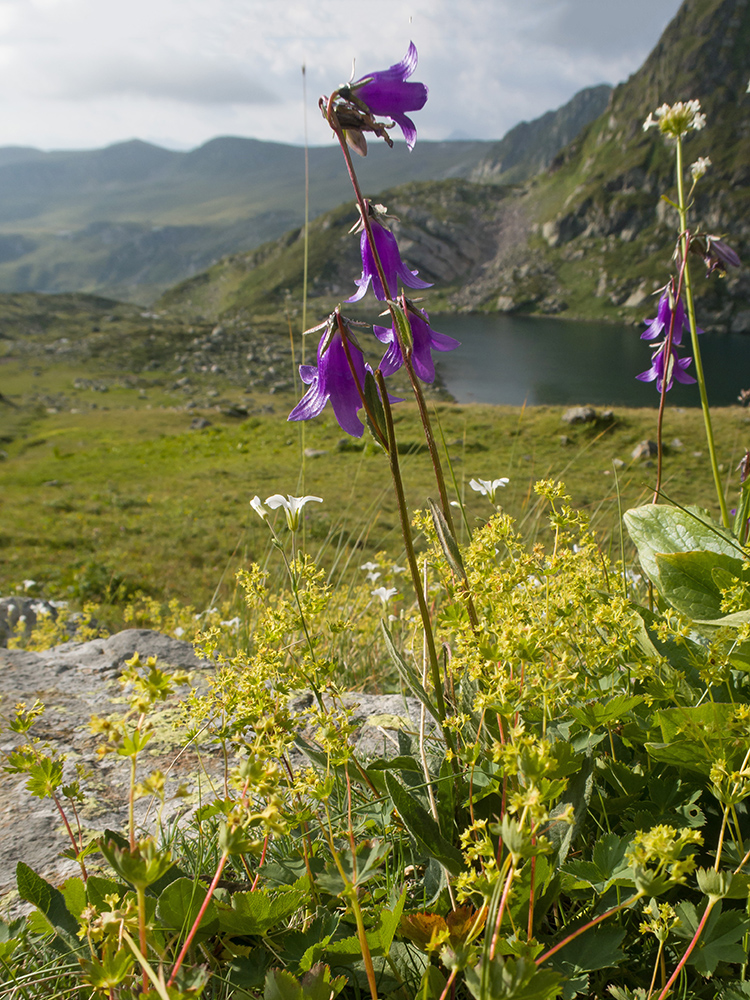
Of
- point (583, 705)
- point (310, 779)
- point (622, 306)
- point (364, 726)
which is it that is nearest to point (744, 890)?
point (583, 705)

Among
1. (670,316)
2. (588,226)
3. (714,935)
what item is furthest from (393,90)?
(588,226)

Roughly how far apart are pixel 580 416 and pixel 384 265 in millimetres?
31240

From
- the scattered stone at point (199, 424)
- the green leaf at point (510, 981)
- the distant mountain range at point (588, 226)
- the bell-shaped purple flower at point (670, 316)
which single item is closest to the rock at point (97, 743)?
the green leaf at point (510, 981)

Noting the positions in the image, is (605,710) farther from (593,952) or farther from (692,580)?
(692,580)

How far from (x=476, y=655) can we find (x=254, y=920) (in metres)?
0.69

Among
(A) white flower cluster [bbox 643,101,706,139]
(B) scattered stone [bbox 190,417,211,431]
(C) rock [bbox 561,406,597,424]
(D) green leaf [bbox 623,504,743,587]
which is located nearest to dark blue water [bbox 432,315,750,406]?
(C) rock [bbox 561,406,597,424]

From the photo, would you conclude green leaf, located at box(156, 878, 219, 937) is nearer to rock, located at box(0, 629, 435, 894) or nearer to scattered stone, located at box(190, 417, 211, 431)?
rock, located at box(0, 629, 435, 894)

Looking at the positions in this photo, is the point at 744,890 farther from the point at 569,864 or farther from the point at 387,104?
the point at 387,104

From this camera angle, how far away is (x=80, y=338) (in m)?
77.1

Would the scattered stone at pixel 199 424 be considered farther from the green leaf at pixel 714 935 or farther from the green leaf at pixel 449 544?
the green leaf at pixel 714 935

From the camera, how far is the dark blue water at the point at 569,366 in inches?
2175

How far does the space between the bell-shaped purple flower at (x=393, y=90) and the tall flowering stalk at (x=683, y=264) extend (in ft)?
3.79

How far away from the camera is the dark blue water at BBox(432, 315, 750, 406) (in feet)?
181

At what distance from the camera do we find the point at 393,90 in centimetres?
163
